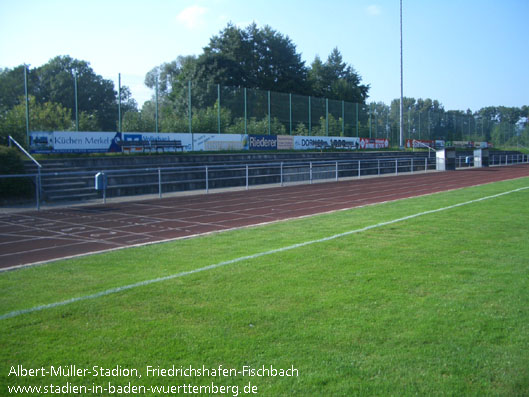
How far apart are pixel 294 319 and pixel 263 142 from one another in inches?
1234

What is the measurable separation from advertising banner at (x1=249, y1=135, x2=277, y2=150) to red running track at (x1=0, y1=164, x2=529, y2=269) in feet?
45.4

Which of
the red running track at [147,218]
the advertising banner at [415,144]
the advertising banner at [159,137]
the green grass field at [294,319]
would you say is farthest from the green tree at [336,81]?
the green grass field at [294,319]

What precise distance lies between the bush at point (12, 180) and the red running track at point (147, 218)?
2.49 m

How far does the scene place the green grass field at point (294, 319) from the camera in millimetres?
3641

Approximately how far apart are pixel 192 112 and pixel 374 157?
15.7m

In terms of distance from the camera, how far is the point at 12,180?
16828 millimetres

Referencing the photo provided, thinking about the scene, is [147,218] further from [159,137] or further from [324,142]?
[324,142]

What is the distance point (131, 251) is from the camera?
8.42 m

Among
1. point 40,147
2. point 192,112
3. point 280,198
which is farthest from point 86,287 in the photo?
point 192,112

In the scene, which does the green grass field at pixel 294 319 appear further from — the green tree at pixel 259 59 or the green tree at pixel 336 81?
the green tree at pixel 336 81

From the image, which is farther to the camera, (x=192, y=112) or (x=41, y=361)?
(x=192, y=112)

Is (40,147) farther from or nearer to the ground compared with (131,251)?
farther from the ground

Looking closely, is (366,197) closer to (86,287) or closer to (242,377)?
(86,287)

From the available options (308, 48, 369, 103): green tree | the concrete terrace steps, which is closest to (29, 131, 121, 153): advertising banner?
the concrete terrace steps
